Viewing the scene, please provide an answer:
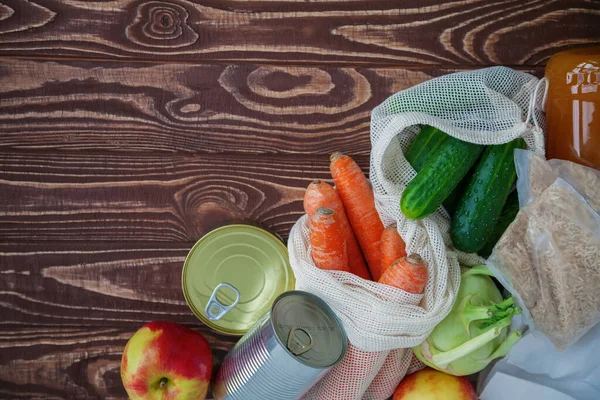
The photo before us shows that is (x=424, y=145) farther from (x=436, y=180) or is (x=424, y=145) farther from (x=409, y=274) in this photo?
(x=409, y=274)

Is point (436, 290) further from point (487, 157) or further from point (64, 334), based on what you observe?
point (64, 334)

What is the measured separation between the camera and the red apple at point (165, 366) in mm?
892

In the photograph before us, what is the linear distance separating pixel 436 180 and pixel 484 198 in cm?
9

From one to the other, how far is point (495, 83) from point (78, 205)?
77 cm

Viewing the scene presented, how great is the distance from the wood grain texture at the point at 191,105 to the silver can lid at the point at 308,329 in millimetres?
292

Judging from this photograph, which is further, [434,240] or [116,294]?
[116,294]

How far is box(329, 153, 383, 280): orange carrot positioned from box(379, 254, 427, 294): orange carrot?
0.36ft

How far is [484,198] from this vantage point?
2.85ft

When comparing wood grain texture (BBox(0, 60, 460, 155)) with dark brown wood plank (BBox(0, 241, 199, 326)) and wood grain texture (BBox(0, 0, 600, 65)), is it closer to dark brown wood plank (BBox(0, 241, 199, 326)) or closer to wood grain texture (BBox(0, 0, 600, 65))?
wood grain texture (BBox(0, 0, 600, 65))

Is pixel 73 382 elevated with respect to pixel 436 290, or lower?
lower

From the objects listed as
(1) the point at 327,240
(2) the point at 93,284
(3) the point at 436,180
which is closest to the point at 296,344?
(1) the point at 327,240

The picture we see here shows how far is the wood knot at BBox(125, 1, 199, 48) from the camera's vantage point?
0.99m

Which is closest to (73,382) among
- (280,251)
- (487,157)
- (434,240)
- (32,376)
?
(32,376)

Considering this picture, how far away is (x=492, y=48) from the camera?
3.28 feet
